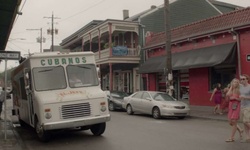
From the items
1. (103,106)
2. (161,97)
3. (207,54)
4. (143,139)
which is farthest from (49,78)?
(207,54)

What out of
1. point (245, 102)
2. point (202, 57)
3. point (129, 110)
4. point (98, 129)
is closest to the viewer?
point (245, 102)

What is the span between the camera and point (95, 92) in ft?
35.3

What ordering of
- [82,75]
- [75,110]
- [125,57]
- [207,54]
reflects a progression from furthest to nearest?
[125,57]
[207,54]
[82,75]
[75,110]

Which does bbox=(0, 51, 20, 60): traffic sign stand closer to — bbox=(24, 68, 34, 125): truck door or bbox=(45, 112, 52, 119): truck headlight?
bbox=(24, 68, 34, 125): truck door

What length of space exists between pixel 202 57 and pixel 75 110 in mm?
12377

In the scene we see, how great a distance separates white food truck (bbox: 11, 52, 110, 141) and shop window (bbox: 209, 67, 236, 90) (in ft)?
37.0

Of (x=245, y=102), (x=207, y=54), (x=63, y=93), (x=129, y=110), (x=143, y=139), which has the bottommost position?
(x=143, y=139)

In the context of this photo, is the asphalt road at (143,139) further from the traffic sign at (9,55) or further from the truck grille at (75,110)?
the traffic sign at (9,55)

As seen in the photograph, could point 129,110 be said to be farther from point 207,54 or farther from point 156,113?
point 207,54

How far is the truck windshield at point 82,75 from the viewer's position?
429 inches

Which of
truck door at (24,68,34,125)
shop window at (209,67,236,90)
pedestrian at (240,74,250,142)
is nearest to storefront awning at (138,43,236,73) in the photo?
shop window at (209,67,236,90)

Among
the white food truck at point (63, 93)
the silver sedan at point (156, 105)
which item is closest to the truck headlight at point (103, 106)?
the white food truck at point (63, 93)

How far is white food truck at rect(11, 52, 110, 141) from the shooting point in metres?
10.1

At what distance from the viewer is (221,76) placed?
2116 centimetres
